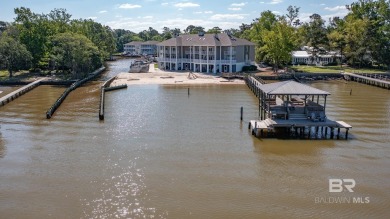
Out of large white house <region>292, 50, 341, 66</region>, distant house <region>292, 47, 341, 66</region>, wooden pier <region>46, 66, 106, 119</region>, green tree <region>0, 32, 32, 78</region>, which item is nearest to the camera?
wooden pier <region>46, 66, 106, 119</region>

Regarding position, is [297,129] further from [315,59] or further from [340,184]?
[315,59]

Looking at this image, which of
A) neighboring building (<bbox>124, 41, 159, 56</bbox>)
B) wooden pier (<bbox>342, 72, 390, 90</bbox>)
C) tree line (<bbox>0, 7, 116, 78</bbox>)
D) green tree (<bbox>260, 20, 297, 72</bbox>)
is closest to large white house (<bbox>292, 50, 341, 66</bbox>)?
green tree (<bbox>260, 20, 297, 72</bbox>)

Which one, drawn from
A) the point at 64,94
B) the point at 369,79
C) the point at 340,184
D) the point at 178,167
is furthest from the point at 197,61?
the point at 340,184

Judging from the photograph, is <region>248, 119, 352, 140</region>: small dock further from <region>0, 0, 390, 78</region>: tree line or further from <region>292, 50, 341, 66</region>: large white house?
<region>292, 50, 341, 66</region>: large white house

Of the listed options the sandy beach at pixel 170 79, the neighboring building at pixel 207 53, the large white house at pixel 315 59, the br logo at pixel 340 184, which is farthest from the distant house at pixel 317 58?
the br logo at pixel 340 184

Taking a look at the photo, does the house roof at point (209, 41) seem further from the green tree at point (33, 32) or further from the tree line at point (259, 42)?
the green tree at point (33, 32)

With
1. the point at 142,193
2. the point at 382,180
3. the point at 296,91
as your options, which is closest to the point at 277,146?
the point at 296,91
